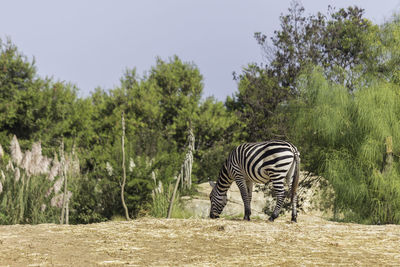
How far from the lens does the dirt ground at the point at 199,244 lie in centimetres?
574

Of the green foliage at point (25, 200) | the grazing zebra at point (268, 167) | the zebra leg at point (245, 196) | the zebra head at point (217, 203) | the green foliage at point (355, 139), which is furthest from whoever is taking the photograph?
the green foliage at point (355, 139)

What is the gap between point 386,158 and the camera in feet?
37.3

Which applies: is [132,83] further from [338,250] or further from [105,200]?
[338,250]

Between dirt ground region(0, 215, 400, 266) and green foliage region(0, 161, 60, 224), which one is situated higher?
green foliage region(0, 161, 60, 224)

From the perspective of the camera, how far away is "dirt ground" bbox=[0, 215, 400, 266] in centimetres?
574

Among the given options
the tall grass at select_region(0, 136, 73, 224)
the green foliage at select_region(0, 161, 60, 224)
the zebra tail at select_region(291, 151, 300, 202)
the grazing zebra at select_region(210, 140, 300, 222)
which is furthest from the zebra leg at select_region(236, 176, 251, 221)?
the green foliage at select_region(0, 161, 60, 224)

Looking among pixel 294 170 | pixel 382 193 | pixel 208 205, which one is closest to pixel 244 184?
pixel 294 170

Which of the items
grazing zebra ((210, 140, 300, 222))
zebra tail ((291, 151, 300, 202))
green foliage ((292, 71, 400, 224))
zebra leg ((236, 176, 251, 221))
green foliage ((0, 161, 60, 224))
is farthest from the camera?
green foliage ((292, 71, 400, 224))

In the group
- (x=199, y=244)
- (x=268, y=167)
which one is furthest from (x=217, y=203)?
(x=199, y=244)

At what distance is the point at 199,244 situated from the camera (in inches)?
263

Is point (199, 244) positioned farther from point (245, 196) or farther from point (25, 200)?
point (25, 200)

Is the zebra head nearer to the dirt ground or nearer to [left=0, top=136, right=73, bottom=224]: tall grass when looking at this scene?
the dirt ground

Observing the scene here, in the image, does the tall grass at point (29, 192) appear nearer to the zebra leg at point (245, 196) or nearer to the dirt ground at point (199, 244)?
the dirt ground at point (199, 244)

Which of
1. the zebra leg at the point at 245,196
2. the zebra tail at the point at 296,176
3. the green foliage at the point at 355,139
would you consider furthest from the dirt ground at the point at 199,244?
the green foliage at the point at 355,139
